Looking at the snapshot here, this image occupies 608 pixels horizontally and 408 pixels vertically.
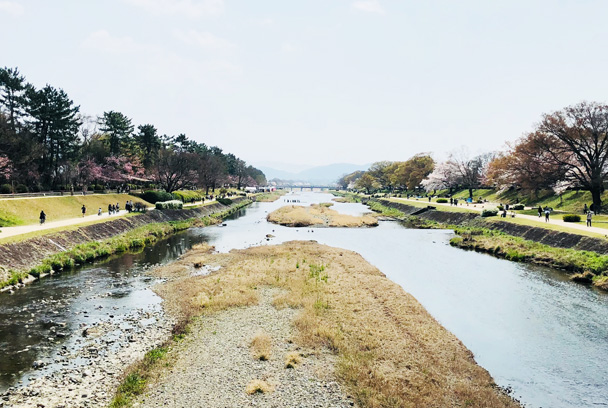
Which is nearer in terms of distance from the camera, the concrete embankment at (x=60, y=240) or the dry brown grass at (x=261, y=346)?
the dry brown grass at (x=261, y=346)

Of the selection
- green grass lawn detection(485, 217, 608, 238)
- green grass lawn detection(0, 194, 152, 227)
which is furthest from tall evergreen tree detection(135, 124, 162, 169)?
green grass lawn detection(485, 217, 608, 238)

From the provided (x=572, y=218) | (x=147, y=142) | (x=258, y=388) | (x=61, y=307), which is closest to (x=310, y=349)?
(x=258, y=388)

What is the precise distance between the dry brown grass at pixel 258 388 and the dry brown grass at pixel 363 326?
263 cm

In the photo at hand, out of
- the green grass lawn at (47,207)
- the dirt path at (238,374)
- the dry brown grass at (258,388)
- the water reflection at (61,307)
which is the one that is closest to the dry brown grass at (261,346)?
the dirt path at (238,374)

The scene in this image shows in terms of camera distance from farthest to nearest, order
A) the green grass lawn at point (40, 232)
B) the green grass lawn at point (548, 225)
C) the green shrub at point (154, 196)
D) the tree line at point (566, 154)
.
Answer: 1. the green shrub at point (154, 196)
2. the tree line at point (566, 154)
3. the green grass lawn at point (548, 225)
4. the green grass lawn at point (40, 232)

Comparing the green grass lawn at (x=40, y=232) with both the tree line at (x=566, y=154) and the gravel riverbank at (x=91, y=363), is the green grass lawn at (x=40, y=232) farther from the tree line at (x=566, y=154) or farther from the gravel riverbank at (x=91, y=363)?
the tree line at (x=566, y=154)

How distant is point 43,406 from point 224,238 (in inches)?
1456

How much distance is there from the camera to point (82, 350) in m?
15.5

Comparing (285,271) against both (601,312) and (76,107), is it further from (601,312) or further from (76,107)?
(76,107)

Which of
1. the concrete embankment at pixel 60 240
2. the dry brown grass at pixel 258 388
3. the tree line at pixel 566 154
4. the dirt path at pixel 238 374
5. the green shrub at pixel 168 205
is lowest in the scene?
the dirt path at pixel 238 374

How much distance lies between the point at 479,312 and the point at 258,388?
50.0 ft

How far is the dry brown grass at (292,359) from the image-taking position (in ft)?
45.4

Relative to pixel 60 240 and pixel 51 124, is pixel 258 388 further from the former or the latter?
pixel 51 124

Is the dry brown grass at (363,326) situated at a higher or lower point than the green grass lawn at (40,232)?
lower
